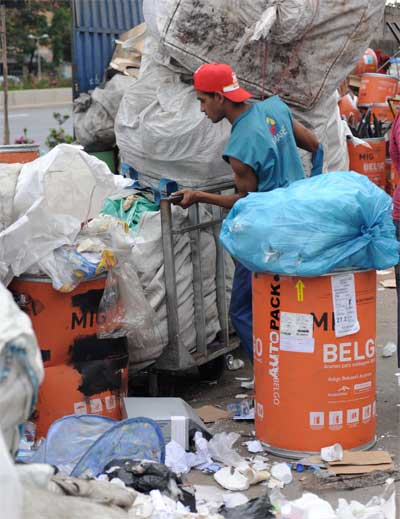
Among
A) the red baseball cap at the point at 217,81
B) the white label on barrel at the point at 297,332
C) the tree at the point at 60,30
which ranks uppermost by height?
the red baseball cap at the point at 217,81

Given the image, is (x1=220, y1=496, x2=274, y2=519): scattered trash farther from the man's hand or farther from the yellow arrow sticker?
the man's hand

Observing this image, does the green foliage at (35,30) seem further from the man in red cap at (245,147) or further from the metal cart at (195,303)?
the man in red cap at (245,147)

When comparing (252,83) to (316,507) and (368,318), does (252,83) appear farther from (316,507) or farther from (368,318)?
(316,507)

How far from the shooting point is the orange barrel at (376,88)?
1187 cm

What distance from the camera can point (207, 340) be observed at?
5.40 m

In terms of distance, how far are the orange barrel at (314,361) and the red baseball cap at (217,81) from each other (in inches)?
39.9

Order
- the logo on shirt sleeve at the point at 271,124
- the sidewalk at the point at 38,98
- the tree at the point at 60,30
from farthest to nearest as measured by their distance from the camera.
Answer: the tree at the point at 60,30 → the sidewalk at the point at 38,98 → the logo on shirt sleeve at the point at 271,124

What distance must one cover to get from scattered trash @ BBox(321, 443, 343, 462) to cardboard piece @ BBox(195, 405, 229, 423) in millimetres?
837

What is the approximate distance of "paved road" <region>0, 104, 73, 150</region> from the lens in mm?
18347

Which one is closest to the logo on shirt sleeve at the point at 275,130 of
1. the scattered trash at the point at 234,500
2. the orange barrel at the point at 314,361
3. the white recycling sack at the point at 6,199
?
the orange barrel at the point at 314,361

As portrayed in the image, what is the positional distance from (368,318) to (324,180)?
0.61 meters

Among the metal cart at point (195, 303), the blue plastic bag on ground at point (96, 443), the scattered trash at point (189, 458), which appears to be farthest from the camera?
the metal cart at point (195, 303)

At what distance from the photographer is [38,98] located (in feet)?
96.5

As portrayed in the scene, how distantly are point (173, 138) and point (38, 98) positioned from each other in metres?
24.8
